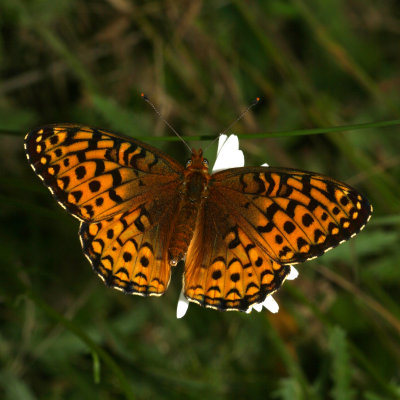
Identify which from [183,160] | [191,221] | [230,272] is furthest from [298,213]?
[183,160]

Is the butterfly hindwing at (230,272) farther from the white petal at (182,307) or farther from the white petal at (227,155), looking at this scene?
the white petal at (227,155)

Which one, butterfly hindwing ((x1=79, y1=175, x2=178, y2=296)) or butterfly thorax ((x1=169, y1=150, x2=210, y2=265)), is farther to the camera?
butterfly thorax ((x1=169, y1=150, x2=210, y2=265))

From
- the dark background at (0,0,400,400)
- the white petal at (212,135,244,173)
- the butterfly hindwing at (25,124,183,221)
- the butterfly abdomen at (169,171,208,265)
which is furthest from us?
the dark background at (0,0,400,400)

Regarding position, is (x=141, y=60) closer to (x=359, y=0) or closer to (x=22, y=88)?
(x=22, y=88)

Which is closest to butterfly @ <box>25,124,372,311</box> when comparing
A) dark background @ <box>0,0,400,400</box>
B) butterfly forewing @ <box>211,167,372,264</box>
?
butterfly forewing @ <box>211,167,372,264</box>

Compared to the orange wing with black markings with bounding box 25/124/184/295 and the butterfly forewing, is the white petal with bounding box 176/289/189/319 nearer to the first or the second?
the orange wing with black markings with bounding box 25/124/184/295

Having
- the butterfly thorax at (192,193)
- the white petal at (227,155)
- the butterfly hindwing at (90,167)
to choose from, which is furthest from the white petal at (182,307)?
the white petal at (227,155)
